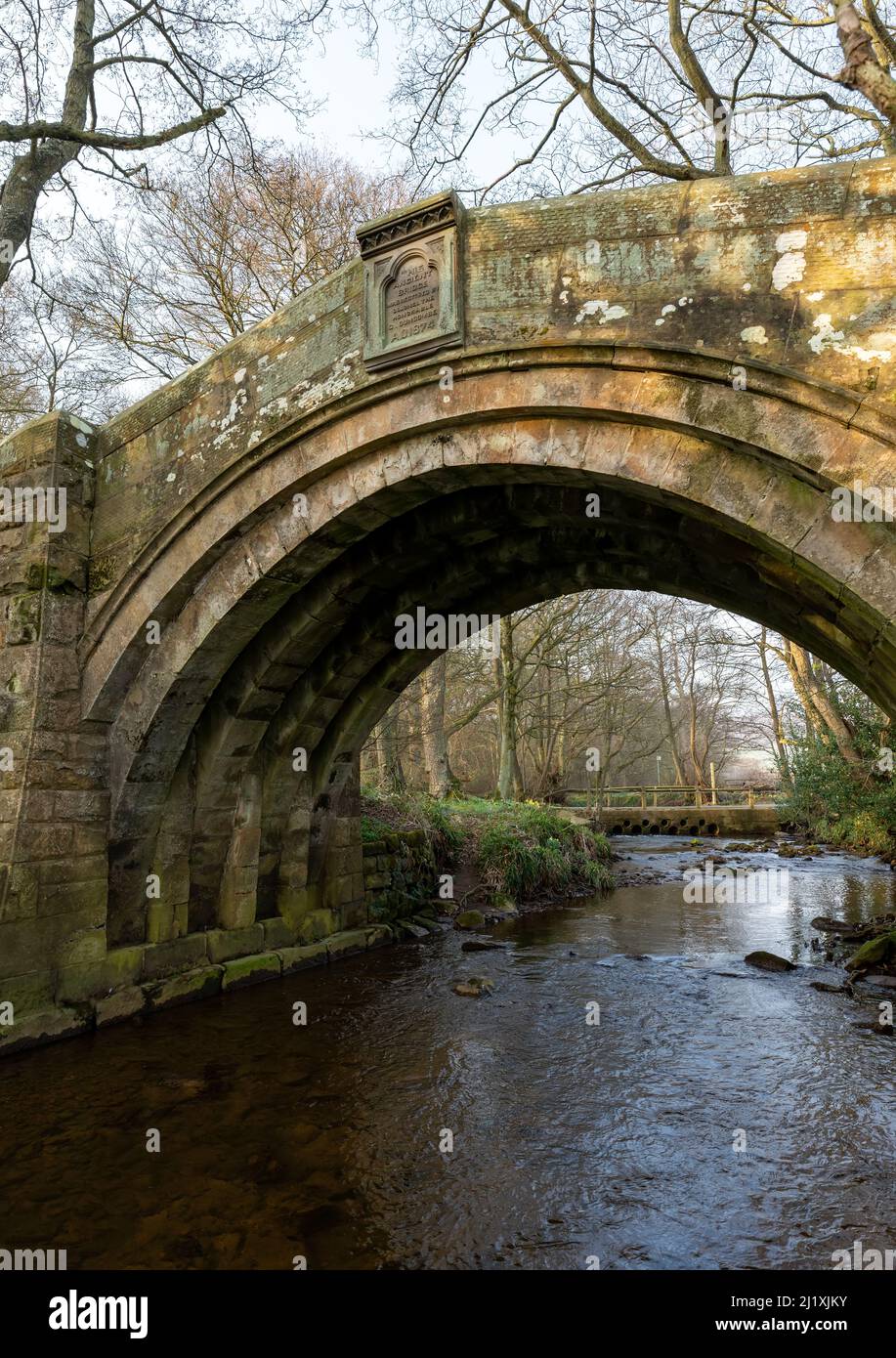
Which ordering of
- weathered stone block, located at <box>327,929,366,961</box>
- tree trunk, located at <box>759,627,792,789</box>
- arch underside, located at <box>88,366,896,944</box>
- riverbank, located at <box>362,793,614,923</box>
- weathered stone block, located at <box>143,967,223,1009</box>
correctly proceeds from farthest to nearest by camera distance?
tree trunk, located at <box>759,627,792,789</box> < riverbank, located at <box>362,793,614,923</box> < weathered stone block, located at <box>327,929,366,961</box> < weathered stone block, located at <box>143,967,223,1009</box> < arch underside, located at <box>88,366,896,944</box>

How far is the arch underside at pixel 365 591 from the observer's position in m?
3.64

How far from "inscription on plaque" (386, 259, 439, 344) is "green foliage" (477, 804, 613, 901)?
711cm

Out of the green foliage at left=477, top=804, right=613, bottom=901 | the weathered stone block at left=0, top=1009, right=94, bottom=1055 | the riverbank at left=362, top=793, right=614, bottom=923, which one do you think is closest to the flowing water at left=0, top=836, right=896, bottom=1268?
the weathered stone block at left=0, top=1009, right=94, bottom=1055

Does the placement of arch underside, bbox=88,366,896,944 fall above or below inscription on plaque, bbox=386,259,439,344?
below

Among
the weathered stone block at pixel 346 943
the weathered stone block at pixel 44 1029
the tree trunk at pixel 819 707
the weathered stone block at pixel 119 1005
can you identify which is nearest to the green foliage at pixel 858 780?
the tree trunk at pixel 819 707

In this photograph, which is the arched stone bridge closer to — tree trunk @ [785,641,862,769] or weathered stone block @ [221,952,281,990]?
weathered stone block @ [221,952,281,990]

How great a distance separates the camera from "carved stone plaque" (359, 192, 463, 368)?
420cm

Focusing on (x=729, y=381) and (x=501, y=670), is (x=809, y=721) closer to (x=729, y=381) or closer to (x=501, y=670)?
(x=501, y=670)

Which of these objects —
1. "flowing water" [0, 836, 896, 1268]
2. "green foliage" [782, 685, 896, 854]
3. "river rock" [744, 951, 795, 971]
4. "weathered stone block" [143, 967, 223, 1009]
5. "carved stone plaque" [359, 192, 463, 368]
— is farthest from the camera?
"green foliage" [782, 685, 896, 854]

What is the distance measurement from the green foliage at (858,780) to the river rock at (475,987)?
21.7 feet

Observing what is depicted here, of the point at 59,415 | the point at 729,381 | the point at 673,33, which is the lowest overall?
the point at 729,381

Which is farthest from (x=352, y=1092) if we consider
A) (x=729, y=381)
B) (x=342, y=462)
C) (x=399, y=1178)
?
(x=729, y=381)
